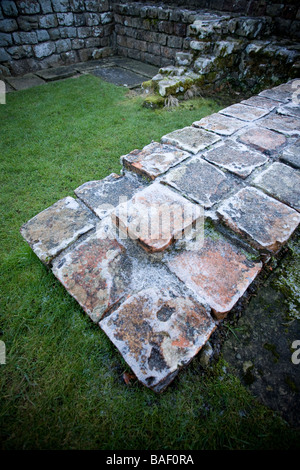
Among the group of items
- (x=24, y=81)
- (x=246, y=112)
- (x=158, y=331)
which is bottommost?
(x=158, y=331)

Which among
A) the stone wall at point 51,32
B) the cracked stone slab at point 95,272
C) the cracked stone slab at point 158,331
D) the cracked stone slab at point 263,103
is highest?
the stone wall at point 51,32

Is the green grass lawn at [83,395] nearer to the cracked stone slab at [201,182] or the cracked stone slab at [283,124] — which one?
the cracked stone slab at [201,182]

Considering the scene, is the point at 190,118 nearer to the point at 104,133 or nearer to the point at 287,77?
the point at 104,133

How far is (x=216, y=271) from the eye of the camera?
1.24m

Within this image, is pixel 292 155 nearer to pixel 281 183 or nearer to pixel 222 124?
pixel 281 183

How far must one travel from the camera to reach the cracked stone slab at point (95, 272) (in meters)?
1.20

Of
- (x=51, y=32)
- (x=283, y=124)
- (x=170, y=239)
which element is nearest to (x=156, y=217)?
(x=170, y=239)

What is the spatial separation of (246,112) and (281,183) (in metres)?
1.21

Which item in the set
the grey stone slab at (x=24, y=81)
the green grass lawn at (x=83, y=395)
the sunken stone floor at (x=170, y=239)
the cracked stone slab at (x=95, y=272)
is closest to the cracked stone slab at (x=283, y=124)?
the sunken stone floor at (x=170, y=239)

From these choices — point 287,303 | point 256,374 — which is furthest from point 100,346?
point 287,303

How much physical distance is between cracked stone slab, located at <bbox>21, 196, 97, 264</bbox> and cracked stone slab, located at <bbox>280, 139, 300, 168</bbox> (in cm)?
151

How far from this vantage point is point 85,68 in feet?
19.2

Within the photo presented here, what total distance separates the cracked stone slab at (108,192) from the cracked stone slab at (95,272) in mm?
243

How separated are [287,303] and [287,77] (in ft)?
14.1
